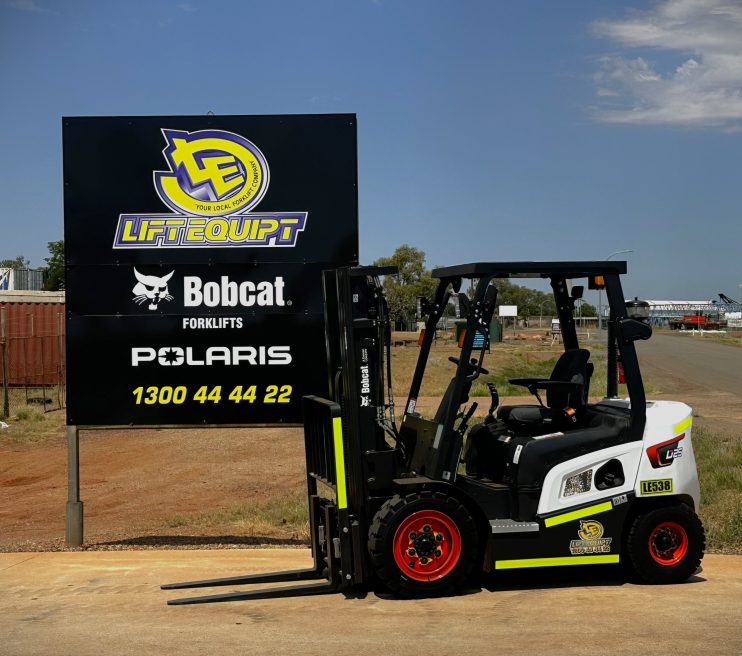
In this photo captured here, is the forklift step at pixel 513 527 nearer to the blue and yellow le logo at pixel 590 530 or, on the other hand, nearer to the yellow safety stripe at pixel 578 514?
the yellow safety stripe at pixel 578 514

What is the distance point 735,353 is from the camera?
205ft

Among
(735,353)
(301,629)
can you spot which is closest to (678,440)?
(301,629)

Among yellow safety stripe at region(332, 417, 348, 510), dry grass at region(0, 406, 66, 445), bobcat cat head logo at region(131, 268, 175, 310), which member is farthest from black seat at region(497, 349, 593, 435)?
dry grass at region(0, 406, 66, 445)

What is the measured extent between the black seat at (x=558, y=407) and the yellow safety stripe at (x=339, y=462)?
140 cm

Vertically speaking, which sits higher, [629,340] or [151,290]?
[151,290]

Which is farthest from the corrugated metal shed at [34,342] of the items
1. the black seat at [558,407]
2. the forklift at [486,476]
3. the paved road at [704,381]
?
the black seat at [558,407]

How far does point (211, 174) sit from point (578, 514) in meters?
4.88

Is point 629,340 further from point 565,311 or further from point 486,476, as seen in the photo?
point 486,476

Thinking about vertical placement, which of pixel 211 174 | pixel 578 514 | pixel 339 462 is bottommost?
pixel 578 514

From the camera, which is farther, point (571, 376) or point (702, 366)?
point (702, 366)

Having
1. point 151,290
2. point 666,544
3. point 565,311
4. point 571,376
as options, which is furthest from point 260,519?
point 666,544

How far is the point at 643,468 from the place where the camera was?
7.73 metres

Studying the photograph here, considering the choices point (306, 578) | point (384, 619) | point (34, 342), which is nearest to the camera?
point (384, 619)

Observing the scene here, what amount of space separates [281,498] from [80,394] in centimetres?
515
